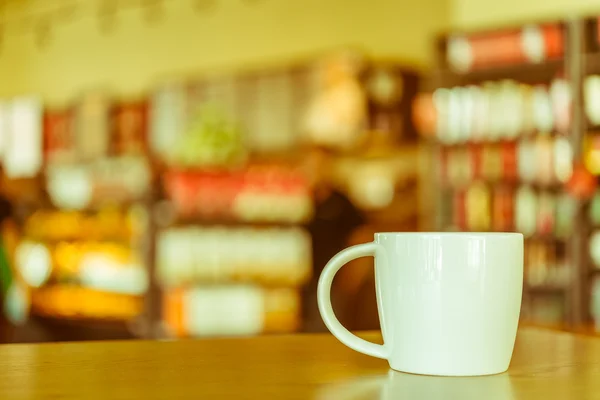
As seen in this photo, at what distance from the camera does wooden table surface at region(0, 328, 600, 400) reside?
0.58 m

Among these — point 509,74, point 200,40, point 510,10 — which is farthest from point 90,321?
point 510,10

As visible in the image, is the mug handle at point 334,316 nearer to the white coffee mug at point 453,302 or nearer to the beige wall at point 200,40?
the white coffee mug at point 453,302

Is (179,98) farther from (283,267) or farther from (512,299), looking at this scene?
(512,299)

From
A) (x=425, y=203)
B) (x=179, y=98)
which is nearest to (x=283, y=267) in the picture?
(x=425, y=203)

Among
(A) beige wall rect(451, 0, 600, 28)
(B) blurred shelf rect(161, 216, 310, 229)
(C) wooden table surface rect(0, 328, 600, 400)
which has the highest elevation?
(A) beige wall rect(451, 0, 600, 28)

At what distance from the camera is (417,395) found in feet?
1.89

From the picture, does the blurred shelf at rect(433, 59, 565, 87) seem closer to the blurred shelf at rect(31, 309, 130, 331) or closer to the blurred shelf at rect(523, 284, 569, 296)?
the blurred shelf at rect(523, 284, 569, 296)

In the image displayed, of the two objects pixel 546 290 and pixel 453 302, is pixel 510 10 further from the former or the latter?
pixel 453 302

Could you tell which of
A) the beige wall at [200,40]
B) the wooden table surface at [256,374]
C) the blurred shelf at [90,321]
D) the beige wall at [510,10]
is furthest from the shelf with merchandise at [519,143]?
the wooden table surface at [256,374]

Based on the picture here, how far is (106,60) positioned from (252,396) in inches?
317

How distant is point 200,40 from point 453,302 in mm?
6992

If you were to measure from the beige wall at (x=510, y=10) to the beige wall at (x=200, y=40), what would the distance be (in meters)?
0.20

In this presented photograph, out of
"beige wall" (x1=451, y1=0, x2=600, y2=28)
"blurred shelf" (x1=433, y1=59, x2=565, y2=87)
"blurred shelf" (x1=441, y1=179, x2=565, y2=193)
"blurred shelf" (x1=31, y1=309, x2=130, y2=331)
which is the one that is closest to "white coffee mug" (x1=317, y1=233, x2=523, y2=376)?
"blurred shelf" (x1=441, y1=179, x2=565, y2=193)

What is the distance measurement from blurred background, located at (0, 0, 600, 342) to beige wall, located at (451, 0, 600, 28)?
0.02 metres
